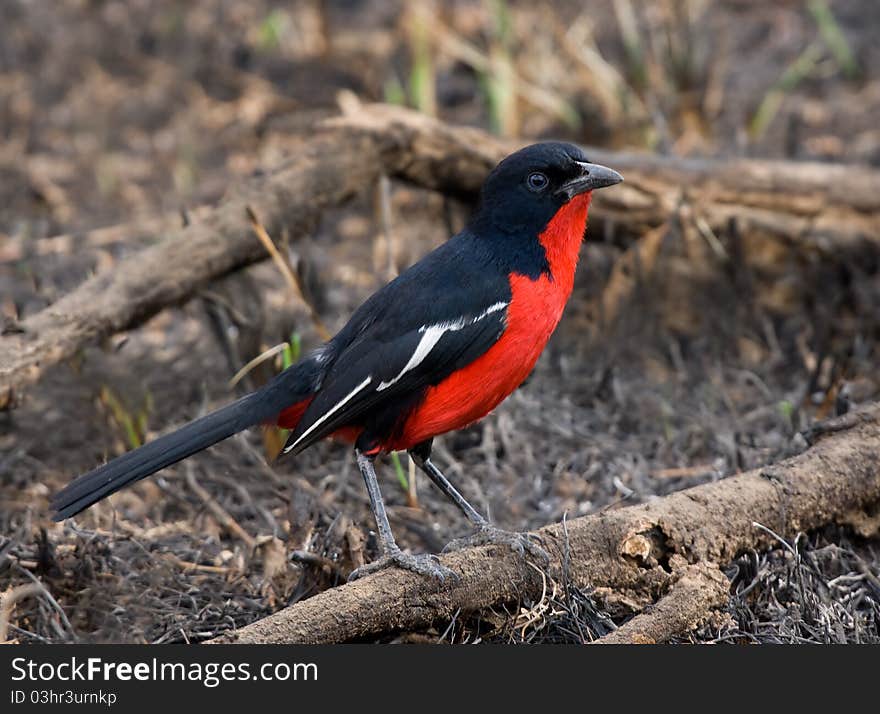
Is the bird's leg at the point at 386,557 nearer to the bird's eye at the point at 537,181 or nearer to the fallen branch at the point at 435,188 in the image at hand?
the bird's eye at the point at 537,181

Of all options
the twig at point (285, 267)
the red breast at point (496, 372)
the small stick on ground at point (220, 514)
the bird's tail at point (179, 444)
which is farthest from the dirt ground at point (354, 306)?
the red breast at point (496, 372)

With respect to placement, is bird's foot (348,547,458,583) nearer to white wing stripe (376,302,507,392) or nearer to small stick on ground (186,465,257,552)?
white wing stripe (376,302,507,392)

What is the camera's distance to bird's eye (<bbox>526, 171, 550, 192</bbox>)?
4387mm

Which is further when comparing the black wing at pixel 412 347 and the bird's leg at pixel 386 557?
the black wing at pixel 412 347

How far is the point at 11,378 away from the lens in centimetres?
443

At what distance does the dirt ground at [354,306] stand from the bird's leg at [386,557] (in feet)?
0.36

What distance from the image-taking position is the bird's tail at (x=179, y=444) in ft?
12.8

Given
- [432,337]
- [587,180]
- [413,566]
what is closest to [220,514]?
[432,337]

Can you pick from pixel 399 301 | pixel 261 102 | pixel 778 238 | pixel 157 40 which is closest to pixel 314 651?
pixel 399 301

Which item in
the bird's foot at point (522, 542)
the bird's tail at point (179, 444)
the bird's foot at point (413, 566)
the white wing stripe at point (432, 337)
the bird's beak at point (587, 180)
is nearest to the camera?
the bird's foot at point (413, 566)

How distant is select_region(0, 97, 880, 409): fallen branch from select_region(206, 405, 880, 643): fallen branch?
1.95m

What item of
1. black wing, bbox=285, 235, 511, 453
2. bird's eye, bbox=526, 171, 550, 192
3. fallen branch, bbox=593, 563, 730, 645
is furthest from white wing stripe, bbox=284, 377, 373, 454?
fallen branch, bbox=593, 563, 730, 645

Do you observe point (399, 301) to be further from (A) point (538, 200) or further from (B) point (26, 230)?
(B) point (26, 230)

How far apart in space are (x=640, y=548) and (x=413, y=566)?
2.27ft
